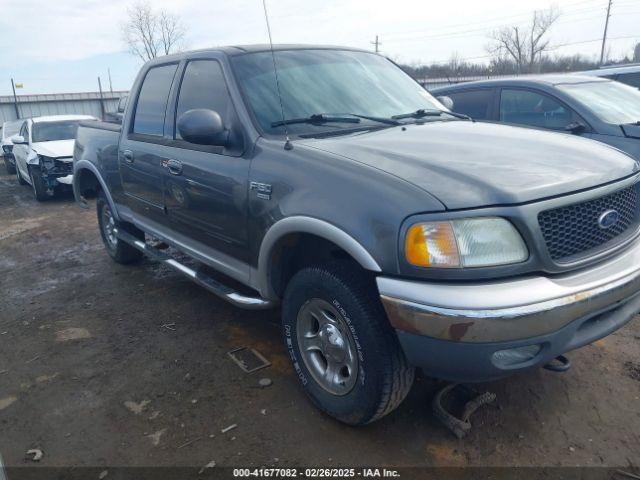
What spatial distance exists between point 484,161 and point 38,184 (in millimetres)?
9868

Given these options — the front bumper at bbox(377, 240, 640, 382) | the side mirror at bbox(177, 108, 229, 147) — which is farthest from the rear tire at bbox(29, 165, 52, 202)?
the front bumper at bbox(377, 240, 640, 382)

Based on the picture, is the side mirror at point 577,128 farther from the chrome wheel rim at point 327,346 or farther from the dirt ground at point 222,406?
the chrome wheel rim at point 327,346

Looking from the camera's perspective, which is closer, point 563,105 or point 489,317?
point 489,317

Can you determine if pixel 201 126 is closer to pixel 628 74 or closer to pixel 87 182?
pixel 87 182

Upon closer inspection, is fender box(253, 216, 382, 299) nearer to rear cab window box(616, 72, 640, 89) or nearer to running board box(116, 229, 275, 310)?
running board box(116, 229, 275, 310)

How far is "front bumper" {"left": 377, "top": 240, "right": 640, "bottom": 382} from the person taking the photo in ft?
6.50

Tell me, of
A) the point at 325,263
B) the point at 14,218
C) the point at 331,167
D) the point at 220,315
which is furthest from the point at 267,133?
the point at 14,218

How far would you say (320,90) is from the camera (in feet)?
10.7

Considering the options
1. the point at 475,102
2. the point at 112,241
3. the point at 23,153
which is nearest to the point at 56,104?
the point at 23,153

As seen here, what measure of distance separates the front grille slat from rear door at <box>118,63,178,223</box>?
2.67 metres

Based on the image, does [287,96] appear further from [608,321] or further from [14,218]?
[14,218]

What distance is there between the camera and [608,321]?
2.34 meters

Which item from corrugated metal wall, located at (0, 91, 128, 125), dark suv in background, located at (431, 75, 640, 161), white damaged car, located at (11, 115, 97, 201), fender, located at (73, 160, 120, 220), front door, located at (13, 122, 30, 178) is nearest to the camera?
fender, located at (73, 160, 120, 220)

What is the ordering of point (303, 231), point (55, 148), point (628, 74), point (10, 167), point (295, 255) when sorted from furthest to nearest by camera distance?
point (10, 167)
point (55, 148)
point (628, 74)
point (295, 255)
point (303, 231)
